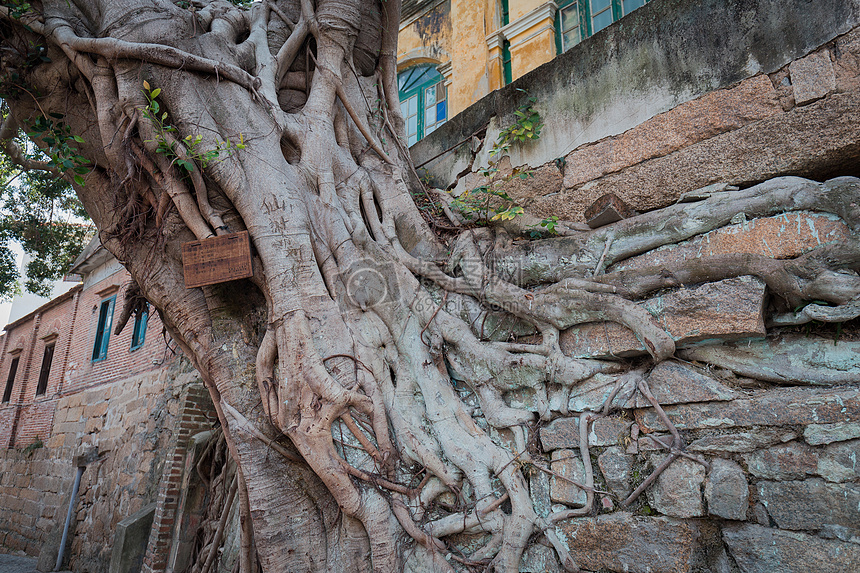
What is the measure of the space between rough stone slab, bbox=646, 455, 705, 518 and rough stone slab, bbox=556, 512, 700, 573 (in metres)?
0.06

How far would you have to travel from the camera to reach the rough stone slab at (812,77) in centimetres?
276

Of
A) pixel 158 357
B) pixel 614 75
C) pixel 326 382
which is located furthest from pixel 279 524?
pixel 158 357

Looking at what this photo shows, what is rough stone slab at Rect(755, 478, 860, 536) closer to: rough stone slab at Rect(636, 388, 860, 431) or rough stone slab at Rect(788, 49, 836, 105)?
rough stone slab at Rect(636, 388, 860, 431)

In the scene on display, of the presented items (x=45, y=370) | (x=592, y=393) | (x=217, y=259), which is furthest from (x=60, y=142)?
(x=45, y=370)

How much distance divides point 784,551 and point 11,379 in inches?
673

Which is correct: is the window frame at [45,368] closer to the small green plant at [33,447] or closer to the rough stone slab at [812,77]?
the small green plant at [33,447]

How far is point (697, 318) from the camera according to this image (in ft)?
8.64

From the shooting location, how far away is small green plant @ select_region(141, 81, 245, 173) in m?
3.21

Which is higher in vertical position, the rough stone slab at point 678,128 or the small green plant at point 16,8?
the small green plant at point 16,8

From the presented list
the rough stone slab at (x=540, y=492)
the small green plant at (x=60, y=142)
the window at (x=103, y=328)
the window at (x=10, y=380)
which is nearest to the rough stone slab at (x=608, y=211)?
the rough stone slab at (x=540, y=492)

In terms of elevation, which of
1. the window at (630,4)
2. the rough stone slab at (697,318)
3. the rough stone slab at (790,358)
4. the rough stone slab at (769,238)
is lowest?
the rough stone slab at (790,358)

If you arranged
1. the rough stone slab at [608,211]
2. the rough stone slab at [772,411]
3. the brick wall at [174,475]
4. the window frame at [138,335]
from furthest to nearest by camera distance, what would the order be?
the window frame at [138,335] < the brick wall at [174,475] < the rough stone slab at [608,211] < the rough stone slab at [772,411]

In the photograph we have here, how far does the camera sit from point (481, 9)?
7.88m

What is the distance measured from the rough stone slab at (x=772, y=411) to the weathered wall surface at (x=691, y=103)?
1239 mm
